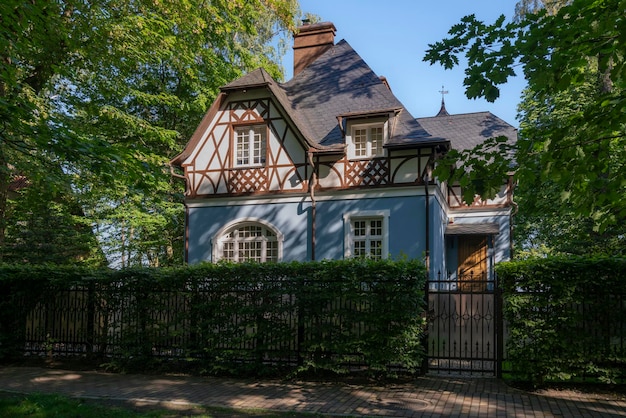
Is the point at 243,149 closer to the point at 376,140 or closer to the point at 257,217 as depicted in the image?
the point at 257,217

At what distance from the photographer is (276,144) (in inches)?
692

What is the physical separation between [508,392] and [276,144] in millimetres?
11256

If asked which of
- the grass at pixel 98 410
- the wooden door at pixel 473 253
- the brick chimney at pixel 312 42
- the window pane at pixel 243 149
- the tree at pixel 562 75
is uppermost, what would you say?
the brick chimney at pixel 312 42

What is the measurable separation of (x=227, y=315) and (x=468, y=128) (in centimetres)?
1752

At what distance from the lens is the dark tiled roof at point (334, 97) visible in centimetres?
1669

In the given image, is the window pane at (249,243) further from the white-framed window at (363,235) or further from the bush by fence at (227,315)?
the bush by fence at (227,315)

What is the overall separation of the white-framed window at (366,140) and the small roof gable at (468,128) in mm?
7165

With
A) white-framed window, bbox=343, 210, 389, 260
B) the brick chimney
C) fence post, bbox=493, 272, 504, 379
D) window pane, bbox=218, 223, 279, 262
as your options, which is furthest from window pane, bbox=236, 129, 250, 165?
fence post, bbox=493, 272, 504, 379

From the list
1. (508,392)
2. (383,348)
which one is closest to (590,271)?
(508,392)

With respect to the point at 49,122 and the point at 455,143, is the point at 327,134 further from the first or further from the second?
the point at 49,122

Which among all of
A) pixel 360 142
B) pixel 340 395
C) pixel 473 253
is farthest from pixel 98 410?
pixel 473 253

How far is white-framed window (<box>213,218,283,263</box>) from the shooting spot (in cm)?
1759

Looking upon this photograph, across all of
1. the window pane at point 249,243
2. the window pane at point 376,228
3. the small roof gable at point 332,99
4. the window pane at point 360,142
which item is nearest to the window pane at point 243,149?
the small roof gable at point 332,99

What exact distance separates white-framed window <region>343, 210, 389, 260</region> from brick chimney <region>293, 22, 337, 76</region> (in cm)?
785
